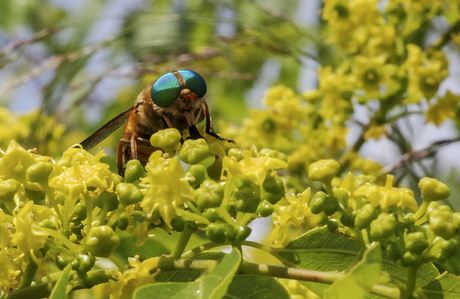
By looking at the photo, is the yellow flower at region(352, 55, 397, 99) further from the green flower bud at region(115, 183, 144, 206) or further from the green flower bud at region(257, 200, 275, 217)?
the green flower bud at region(115, 183, 144, 206)

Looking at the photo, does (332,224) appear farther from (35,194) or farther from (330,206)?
(35,194)

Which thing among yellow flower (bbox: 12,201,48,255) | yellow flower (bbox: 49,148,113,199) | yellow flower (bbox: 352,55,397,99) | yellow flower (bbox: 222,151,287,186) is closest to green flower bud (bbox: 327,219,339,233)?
yellow flower (bbox: 222,151,287,186)

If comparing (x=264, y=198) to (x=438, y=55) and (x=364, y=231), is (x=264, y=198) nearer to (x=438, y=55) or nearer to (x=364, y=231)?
(x=364, y=231)

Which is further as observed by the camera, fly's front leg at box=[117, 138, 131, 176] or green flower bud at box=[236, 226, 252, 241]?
fly's front leg at box=[117, 138, 131, 176]

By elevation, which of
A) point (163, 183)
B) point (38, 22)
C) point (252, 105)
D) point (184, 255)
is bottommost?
point (252, 105)

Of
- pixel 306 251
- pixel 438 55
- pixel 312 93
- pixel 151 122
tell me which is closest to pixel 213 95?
pixel 312 93

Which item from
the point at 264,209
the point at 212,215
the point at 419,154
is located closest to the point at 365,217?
the point at 264,209

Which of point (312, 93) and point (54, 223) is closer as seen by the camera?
point (54, 223)
